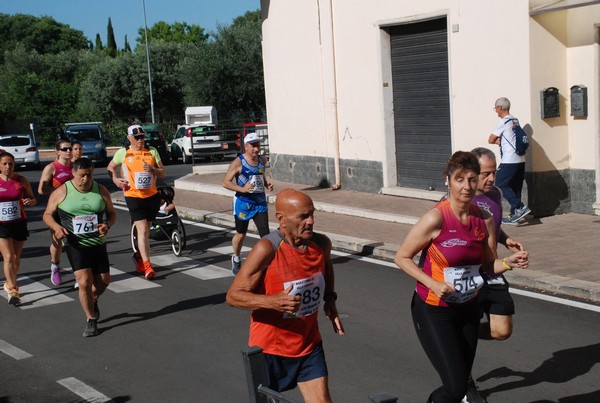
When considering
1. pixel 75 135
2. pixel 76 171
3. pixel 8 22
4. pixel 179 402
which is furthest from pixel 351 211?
pixel 8 22

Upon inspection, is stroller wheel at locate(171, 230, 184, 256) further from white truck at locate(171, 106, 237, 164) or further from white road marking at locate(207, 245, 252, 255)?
white truck at locate(171, 106, 237, 164)

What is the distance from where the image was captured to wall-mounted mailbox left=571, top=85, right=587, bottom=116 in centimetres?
1407

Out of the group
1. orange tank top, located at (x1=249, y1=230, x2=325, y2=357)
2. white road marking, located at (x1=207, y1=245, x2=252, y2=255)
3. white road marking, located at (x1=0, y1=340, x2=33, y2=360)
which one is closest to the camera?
orange tank top, located at (x1=249, y1=230, x2=325, y2=357)

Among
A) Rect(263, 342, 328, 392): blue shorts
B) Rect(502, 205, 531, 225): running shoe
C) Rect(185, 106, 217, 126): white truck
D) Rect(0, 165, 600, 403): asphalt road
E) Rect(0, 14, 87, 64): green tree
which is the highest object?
Rect(0, 14, 87, 64): green tree

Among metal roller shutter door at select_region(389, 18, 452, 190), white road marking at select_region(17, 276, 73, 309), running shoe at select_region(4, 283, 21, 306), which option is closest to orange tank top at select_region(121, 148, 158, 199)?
white road marking at select_region(17, 276, 73, 309)

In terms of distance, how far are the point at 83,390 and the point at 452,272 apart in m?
3.31

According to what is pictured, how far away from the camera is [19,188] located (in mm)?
10875

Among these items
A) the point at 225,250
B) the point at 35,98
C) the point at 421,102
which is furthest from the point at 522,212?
the point at 35,98

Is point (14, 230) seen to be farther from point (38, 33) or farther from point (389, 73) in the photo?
point (38, 33)

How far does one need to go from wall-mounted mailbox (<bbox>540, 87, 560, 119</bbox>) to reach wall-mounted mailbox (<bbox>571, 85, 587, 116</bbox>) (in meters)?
0.26

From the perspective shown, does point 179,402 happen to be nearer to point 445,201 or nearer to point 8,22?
point 445,201

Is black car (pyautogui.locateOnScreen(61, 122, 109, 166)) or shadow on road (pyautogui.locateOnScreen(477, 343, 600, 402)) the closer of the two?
shadow on road (pyautogui.locateOnScreen(477, 343, 600, 402))

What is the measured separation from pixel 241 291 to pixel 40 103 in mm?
62149

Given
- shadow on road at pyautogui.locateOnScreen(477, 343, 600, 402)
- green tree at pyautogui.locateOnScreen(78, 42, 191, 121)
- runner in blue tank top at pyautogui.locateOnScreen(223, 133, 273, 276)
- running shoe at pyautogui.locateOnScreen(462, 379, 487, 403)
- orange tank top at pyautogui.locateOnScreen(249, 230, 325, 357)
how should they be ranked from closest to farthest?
orange tank top at pyautogui.locateOnScreen(249, 230, 325, 357) < running shoe at pyautogui.locateOnScreen(462, 379, 487, 403) < shadow on road at pyautogui.locateOnScreen(477, 343, 600, 402) < runner in blue tank top at pyautogui.locateOnScreen(223, 133, 273, 276) < green tree at pyautogui.locateOnScreen(78, 42, 191, 121)
